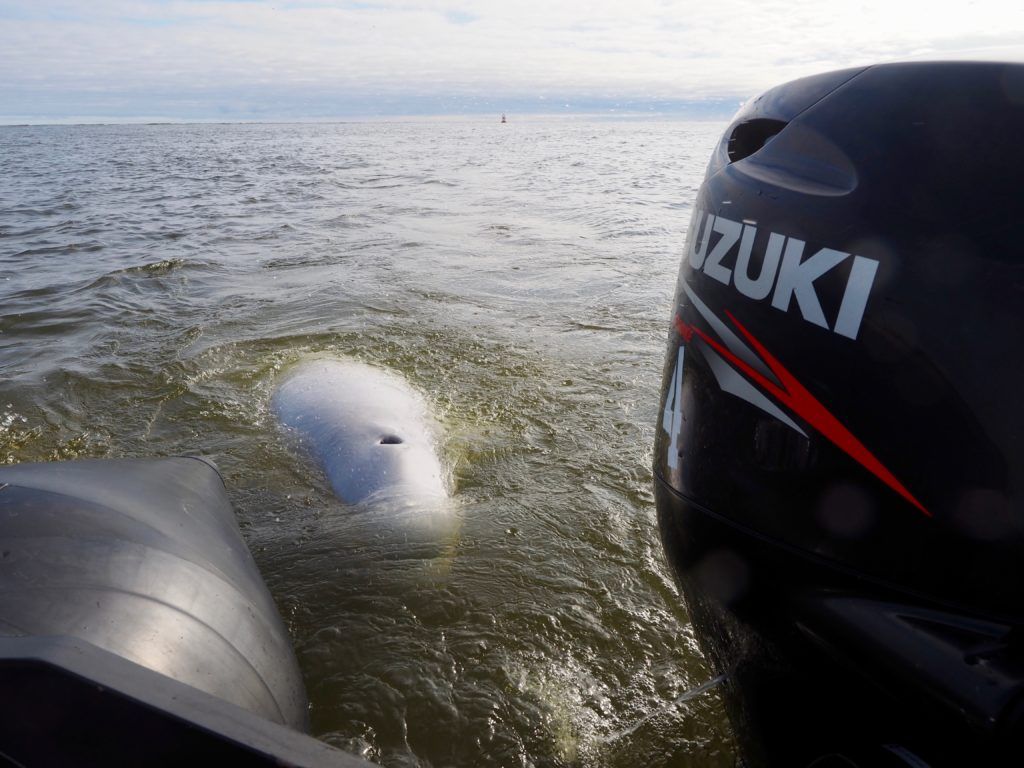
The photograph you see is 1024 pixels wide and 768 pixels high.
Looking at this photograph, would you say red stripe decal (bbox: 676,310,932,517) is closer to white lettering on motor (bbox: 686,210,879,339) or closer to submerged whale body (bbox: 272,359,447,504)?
white lettering on motor (bbox: 686,210,879,339)

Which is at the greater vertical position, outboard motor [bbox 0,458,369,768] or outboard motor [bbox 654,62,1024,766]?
outboard motor [bbox 654,62,1024,766]

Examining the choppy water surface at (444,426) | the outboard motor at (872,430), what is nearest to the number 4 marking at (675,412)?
the outboard motor at (872,430)

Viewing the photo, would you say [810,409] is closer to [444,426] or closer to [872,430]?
[872,430]

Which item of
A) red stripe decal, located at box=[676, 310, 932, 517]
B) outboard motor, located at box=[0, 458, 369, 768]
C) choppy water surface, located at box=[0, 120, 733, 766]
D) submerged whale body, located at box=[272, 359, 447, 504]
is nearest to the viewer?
outboard motor, located at box=[0, 458, 369, 768]

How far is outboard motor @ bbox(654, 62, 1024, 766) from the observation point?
1.16 metres

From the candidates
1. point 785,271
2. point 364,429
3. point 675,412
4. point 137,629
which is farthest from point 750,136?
point 364,429

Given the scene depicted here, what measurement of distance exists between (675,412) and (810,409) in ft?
1.60

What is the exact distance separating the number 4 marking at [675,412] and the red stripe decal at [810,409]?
0.71 ft

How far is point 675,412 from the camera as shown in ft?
6.09

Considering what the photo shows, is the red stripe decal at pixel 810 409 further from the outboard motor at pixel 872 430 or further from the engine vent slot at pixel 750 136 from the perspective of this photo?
the engine vent slot at pixel 750 136

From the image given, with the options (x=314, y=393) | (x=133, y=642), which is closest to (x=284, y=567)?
(x=133, y=642)

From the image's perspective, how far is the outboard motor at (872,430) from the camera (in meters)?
1.16

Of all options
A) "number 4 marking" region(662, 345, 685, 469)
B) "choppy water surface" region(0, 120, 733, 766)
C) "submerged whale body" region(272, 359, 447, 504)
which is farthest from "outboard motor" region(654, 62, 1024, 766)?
"submerged whale body" region(272, 359, 447, 504)

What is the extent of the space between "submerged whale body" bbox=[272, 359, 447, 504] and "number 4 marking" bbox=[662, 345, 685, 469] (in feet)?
6.33
